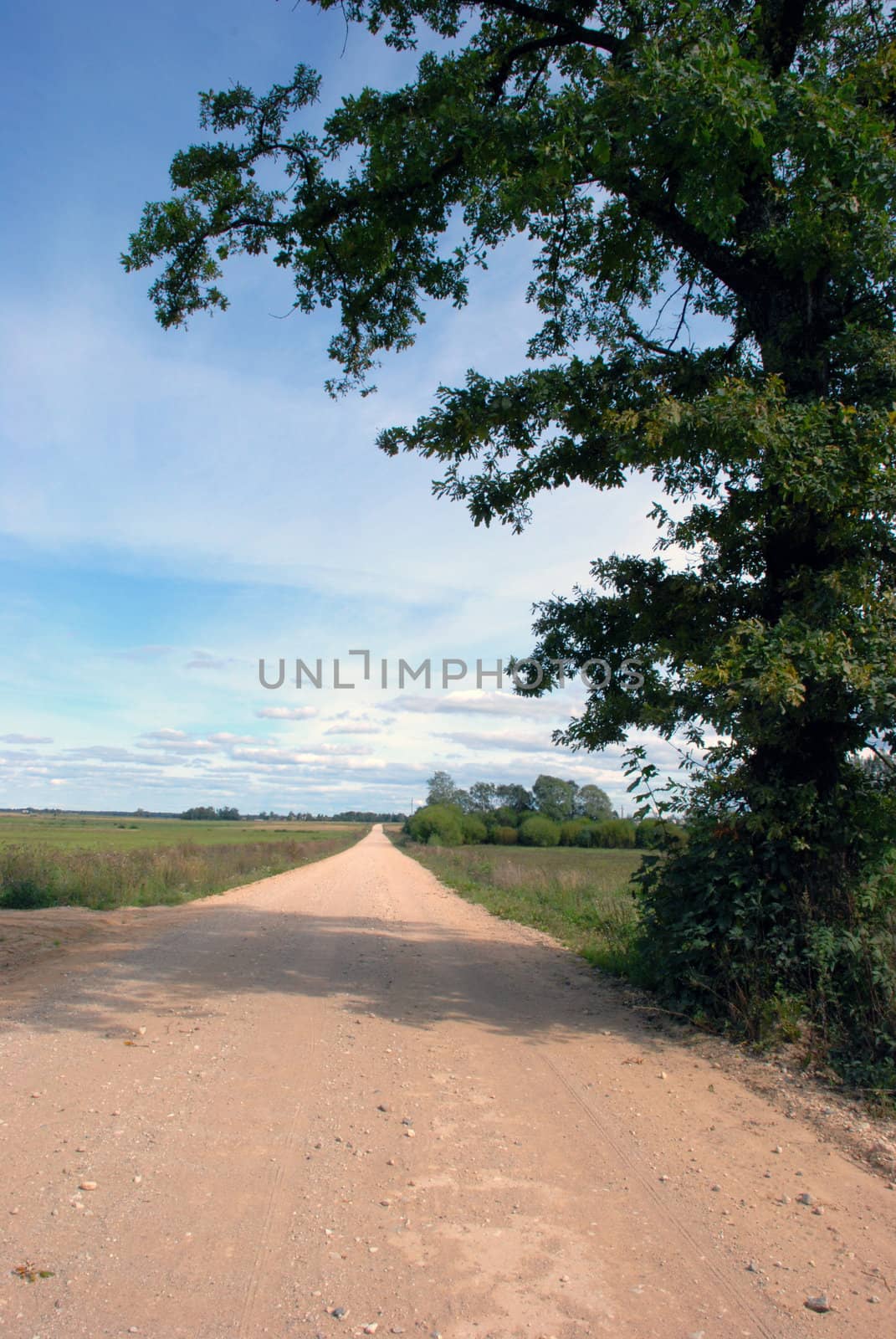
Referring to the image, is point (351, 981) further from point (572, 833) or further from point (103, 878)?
point (572, 833)

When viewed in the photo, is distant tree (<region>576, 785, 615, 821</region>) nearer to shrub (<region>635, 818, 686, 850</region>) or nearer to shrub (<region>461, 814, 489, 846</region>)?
shrub (<region>461, 814, 489, 846</region>)

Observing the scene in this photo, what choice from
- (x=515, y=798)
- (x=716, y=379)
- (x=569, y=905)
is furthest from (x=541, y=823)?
(x=716, y=379)

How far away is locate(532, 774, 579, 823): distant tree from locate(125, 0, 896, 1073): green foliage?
91.8 m

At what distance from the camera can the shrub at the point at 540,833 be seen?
90.9 m

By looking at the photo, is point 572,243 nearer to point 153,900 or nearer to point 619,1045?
point 619,1045

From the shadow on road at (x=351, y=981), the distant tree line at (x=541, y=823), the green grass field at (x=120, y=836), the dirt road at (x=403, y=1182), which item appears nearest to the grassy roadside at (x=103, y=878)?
the green grass field at (x=120, y=836)

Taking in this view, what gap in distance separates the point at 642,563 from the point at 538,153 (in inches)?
151

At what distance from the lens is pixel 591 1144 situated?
4836mm

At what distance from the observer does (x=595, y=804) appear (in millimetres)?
93188

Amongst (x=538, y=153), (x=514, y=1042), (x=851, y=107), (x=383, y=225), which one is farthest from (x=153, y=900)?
(x=851, y=107)

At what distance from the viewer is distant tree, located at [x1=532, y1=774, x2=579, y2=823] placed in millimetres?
106000

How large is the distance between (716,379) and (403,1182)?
287 inches

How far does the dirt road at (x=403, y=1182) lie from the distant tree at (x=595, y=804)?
3254 inches

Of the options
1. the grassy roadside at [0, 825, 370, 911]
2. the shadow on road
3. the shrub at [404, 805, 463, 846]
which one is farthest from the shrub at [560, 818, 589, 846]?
the shadow on road
